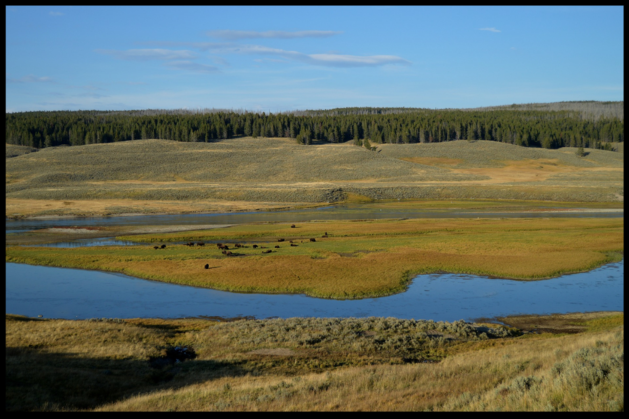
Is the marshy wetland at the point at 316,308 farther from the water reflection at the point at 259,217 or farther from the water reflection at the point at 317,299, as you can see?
the water reflection at the point at 259,217

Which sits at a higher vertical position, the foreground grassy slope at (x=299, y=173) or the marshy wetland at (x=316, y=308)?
the foreground grassy slope at (x=299, y=173)

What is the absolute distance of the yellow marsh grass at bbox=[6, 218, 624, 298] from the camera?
A: 36.8 metres

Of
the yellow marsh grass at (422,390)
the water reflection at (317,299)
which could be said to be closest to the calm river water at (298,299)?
the water reflection at (317,299)

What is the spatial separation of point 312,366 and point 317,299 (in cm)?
1358

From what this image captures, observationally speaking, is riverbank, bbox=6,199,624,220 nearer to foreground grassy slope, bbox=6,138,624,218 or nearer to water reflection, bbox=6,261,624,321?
foreground grassy slope, bbox=6,138,624,218

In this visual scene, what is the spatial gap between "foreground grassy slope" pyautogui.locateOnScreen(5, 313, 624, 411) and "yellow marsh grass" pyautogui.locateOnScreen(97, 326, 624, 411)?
0.04m

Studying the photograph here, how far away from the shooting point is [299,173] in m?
148

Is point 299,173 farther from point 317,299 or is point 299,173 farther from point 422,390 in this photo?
point 422,390

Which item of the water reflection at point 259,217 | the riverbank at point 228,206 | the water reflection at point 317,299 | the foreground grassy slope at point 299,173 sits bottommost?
the water reflection at point 317,299

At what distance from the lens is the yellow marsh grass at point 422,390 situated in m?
12.2

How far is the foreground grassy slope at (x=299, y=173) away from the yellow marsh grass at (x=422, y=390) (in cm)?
7756

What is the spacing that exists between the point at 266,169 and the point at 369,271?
382 ft
